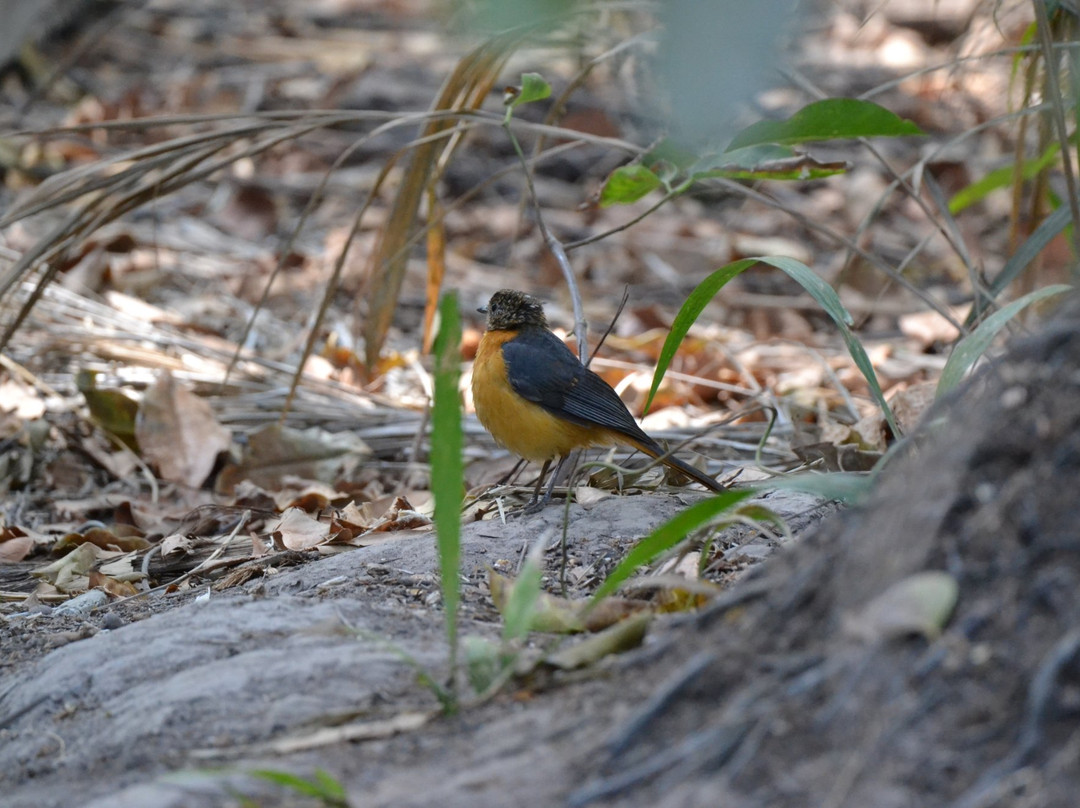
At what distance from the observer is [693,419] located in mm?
5613

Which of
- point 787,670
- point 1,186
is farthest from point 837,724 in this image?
point 1,186

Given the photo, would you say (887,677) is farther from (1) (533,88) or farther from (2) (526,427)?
(2) (526,427)

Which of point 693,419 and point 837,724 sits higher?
point 693,419

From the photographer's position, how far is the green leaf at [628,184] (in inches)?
146

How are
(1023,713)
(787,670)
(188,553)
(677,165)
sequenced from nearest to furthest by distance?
(1023,713), (787,670), (677,165), (188,553)

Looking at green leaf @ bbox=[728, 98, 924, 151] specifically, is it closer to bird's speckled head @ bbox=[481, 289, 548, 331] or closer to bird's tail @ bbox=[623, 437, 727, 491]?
bird's tail @ bbox=[623, 437, 727, 491]

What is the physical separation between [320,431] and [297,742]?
3.53 metres

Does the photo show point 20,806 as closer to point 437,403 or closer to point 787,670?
point 437,403

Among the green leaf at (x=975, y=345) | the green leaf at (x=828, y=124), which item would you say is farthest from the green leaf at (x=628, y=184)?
the green leaf at (x=975, y=345)

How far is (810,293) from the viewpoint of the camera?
11.1ft

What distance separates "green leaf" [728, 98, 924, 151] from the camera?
3533 mm

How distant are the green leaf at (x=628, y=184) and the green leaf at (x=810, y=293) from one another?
474 millimetres

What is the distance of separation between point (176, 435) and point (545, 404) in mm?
1923

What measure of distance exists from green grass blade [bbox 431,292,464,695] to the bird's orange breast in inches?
91.3
